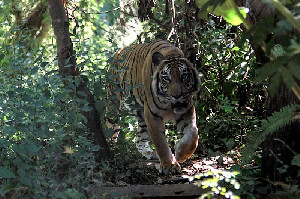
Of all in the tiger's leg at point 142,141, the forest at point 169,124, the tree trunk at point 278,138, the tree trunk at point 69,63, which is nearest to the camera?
the forest at point 169,124

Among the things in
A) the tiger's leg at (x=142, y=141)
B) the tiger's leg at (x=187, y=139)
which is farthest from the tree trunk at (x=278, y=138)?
the tiger's leg at (x=142, y=141)

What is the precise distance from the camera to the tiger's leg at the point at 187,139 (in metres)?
5.83

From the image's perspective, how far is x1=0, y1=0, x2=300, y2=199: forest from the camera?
332 cm

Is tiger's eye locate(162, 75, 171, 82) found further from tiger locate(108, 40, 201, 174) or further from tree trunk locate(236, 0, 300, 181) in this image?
tree trunk locate(236, 0, 300, 181)

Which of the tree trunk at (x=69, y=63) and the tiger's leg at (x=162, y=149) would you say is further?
the tiger's leg at (x=162, y=149)

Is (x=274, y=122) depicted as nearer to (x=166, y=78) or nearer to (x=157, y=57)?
(x=166, y=78)

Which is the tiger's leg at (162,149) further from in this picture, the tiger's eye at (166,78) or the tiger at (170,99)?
the tiger's eye at (166,78)

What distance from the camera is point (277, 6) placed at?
213 centimetres

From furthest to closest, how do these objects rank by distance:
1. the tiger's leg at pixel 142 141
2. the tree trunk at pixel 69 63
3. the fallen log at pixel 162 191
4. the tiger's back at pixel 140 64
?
the tiger's leg at pixel 142 141, the tiger's back at pixel 140 64, the tree trunk at pixel 69 63, the fallen log at pixel 162 191

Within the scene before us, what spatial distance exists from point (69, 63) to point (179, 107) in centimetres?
135

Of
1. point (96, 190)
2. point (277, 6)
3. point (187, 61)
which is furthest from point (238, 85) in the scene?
point (277, 6)

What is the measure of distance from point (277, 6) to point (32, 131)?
2.52 meters

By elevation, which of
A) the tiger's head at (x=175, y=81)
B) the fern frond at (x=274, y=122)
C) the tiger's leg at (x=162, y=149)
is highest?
the tiger's head at (x=175, y=81)

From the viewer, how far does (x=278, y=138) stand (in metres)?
4.48
